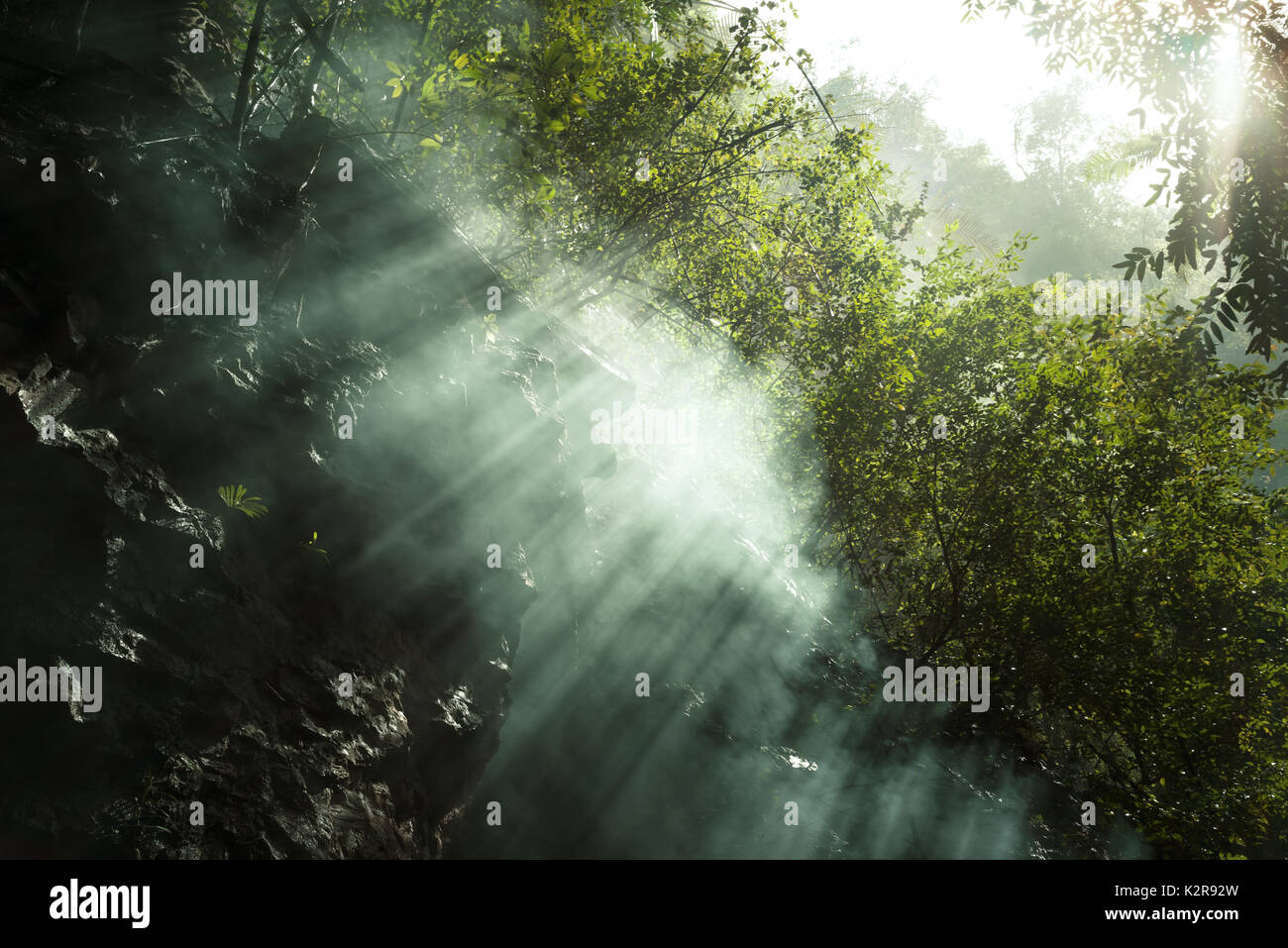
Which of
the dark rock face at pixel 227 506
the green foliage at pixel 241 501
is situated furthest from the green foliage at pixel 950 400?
the green foliage at pixel 241 501

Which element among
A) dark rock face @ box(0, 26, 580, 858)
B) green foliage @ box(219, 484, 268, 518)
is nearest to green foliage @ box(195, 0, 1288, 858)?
dark rock face @ box(0, 26, 580, 858)

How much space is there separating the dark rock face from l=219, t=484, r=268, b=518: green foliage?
0.32 feet

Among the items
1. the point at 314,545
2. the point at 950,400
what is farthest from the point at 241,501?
the point at 950,400

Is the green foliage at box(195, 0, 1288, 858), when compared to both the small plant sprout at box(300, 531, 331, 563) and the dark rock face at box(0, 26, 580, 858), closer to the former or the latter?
the dark rock face at box(0, 26, 580, 858)

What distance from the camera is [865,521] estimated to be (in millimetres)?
14805

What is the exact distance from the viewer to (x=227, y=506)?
621cm

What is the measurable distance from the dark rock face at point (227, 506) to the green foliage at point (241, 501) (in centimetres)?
10

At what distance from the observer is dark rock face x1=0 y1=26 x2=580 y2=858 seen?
493cm

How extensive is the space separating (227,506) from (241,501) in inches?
4.7

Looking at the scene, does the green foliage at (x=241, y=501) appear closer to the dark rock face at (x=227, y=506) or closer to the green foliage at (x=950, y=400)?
the dark rock face at (x=227, y=506)

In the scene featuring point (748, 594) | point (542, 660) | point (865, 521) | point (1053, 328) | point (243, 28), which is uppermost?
point (243, 28)
